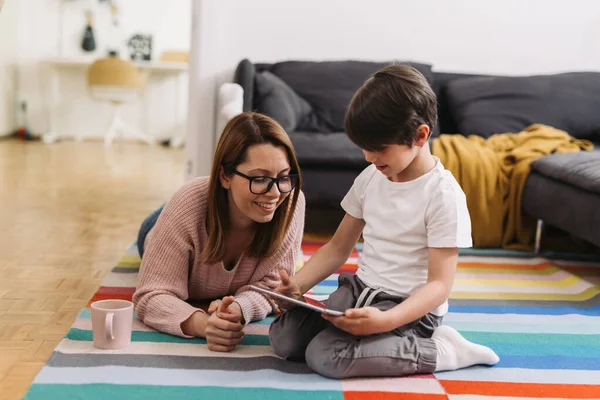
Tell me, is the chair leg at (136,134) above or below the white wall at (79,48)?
below

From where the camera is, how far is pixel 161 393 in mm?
1254

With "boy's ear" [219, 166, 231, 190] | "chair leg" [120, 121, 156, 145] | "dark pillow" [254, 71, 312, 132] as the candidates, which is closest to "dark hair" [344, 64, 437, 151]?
"boy's ear" [219, 166, 231, 190]

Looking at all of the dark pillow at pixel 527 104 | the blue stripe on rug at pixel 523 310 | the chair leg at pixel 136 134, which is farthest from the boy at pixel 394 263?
the chair leg at pixel 136 134

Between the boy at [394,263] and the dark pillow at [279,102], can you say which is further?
the dark pillow at [279,102]

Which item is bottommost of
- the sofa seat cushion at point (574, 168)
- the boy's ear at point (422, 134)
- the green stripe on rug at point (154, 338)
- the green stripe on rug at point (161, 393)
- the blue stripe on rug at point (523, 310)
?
the blue stripe on rug at point (523, 310)

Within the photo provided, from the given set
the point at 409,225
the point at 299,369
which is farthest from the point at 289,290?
the point at 409,225

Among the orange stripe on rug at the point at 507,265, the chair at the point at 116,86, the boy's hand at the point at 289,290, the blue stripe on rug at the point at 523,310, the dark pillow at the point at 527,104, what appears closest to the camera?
the boy's hand at the point at 289,290

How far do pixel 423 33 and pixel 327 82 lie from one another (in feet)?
2.31

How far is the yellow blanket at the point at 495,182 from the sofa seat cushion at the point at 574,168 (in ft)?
0.38

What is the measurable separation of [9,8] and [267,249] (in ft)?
19.2

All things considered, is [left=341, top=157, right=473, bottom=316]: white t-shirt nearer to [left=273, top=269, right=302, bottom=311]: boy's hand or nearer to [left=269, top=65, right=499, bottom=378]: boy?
[left=269, top=65, right=499, bottom=378]: boy

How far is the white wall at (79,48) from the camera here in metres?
6.87

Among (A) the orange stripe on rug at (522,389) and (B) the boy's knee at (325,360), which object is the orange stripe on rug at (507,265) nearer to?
(A) the orange stripe on rug at (522,389)

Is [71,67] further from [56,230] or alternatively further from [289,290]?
[289,290]
